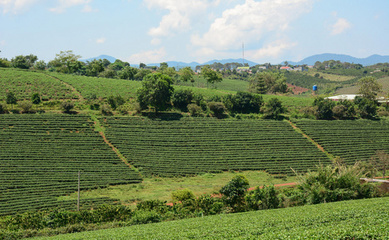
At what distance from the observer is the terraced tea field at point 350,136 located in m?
58.3

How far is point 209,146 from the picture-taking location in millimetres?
58125

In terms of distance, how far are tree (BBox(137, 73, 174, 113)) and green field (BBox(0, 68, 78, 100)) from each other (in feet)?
55.7

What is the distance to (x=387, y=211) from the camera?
21.3 meters

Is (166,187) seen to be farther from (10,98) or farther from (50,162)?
(10,98)

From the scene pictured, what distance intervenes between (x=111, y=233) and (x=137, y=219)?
17.5ft

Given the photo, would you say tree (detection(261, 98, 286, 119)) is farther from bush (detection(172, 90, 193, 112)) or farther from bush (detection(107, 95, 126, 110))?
bush (detection(107, 95, 126, 110))

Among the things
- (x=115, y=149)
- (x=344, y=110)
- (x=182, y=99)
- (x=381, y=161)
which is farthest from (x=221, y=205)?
(x=344, y=110)

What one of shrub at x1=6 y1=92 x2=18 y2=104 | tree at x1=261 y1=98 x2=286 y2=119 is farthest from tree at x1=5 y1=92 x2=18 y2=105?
tree at x1=261 y1=98 x2=286 y2=119

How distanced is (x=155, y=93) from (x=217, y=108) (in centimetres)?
1443

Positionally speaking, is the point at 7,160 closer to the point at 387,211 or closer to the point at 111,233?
the point at 111,233

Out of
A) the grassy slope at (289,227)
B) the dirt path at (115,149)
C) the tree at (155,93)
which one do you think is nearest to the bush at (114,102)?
the tree at (155,93)

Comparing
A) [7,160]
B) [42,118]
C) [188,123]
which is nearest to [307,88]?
[188,123]

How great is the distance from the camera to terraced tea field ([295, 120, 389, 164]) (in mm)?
58281

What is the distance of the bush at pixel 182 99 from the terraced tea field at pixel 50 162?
20914 millimetres
